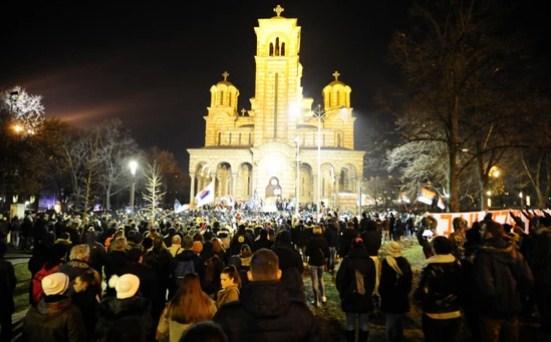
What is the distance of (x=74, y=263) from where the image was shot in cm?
571

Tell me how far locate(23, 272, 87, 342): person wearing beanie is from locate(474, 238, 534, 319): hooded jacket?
5.07 meters

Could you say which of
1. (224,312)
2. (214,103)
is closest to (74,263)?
(224,312)

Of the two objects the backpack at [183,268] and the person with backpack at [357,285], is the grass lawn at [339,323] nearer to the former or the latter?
the person with backpack at [357,285]

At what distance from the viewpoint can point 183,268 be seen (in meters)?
6.79

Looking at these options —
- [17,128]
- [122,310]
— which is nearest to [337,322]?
[122,310]

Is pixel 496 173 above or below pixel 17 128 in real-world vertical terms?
below

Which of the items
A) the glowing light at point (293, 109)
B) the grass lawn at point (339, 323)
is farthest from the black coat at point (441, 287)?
the glowing light at point (293, 109)

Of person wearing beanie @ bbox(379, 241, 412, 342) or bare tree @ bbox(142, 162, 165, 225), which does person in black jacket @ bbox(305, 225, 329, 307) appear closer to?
person wearing beanie @ bbox(379, 241, 412, 342)

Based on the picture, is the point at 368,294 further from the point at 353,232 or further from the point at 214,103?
the point at 214,103

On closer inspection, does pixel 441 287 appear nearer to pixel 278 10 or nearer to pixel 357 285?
pixel 357 285

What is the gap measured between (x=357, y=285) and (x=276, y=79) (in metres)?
47.7

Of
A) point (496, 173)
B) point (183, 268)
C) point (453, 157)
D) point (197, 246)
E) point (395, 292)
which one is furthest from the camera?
point (496, 173)

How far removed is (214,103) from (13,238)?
4229cm

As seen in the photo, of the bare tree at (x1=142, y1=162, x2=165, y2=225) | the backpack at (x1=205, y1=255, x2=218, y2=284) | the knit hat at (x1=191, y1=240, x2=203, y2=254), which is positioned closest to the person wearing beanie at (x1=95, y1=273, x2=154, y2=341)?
the backpack at (x1=205, y1=255, x2=218, y2=284)
